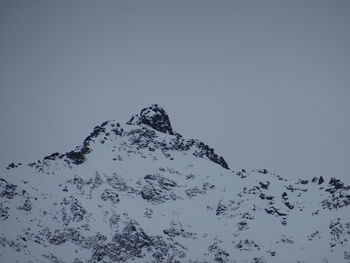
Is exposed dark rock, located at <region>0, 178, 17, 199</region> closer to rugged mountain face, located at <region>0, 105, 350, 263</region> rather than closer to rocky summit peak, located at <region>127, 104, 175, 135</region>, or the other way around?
rugged mountain face, located at <region>0, 105, 350, 263</region>

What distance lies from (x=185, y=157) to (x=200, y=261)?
47638mm

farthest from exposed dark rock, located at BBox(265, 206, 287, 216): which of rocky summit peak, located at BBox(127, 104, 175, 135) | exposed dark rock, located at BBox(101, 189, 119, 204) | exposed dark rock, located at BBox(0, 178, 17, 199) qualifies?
exposed dark rock, located at BBox(0, 178, 17, 199)

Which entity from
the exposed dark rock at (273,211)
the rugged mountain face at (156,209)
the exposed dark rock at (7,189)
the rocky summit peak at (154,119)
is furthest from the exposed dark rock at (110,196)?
the rocky summit peak at (154,119)

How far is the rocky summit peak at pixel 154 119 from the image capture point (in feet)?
586

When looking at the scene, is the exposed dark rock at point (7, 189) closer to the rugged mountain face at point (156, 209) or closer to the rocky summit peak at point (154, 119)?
the rugged mountain face at point (156, 209)

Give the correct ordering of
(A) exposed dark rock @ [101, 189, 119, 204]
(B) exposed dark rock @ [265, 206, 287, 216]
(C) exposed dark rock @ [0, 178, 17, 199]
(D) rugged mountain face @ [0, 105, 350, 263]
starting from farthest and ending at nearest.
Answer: (B) exposed dark rock @ [265, 206, 287, 216] → (A) exposed dark rock @ [101, 189, 119, 204] → (C) exposed dark rock @ [0, 178, 17, 199] → (D) rugged mountain face @ [0, 105, 350, 263]

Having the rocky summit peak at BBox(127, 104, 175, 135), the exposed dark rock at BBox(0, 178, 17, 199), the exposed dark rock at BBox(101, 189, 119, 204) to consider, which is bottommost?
the exposed dark rock at BBox(0, 178, 17, 199)

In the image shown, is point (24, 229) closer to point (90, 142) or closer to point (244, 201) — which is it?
point (90, 142)

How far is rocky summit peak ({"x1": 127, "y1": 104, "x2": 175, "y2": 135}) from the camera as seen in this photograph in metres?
179

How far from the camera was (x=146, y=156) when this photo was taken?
164 metres

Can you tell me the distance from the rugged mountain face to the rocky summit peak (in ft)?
18.4

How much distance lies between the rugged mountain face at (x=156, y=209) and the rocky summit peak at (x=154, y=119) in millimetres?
5617

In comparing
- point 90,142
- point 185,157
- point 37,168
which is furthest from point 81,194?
point 185,157

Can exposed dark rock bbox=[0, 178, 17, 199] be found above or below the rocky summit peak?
below
